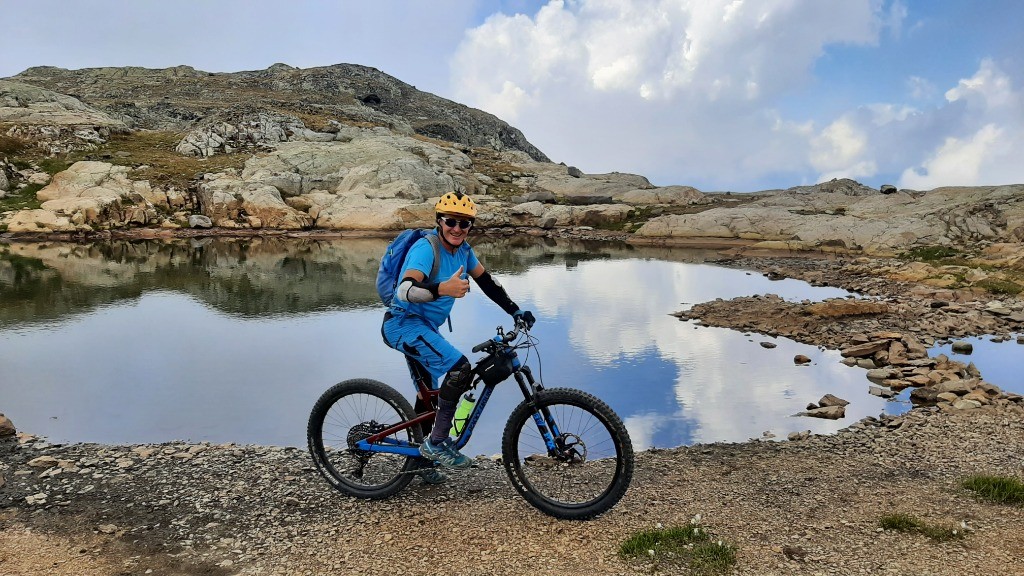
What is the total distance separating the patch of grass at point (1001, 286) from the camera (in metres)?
27.8

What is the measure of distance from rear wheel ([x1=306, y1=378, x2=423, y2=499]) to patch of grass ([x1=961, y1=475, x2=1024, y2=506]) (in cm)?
708

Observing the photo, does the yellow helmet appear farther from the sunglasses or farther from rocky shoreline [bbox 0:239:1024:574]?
rocky shoreline [bbox 0:239:1024:574]

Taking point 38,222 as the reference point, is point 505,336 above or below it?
above

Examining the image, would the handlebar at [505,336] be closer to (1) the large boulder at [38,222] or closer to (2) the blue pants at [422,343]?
(2) the blue pants at [422,343]

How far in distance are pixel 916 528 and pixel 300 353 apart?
16758 millimetres

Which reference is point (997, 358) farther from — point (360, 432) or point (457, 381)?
point (360, 432)

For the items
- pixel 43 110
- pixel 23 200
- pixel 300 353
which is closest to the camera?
pixel 300 353

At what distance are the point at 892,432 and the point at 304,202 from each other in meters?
70.4

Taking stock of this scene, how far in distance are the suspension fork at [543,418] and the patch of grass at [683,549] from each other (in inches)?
49.7

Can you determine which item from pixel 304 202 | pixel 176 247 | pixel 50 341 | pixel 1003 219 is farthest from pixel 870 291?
pixel 304 202

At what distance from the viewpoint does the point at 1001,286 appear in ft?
92.2

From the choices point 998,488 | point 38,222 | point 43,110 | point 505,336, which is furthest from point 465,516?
point 43,110

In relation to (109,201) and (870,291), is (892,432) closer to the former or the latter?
(870,291)

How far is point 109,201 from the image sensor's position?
63438 mm
